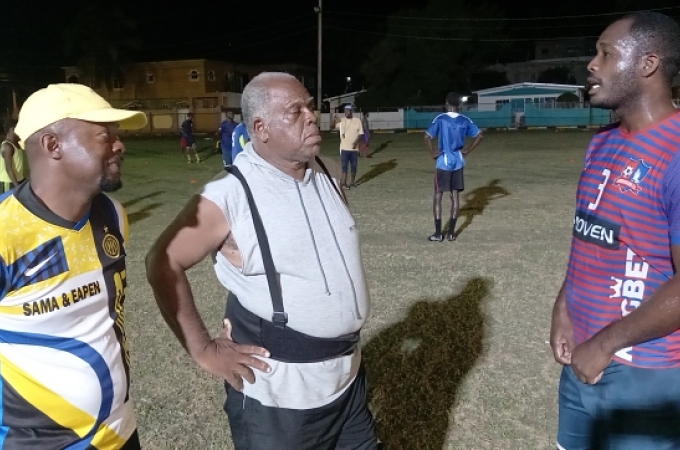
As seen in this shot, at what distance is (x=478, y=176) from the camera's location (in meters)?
15.3

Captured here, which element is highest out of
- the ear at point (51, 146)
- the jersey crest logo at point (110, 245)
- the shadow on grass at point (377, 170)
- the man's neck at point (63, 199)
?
the ear at point (51, 146)

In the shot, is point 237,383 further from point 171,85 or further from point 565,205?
point 171,85

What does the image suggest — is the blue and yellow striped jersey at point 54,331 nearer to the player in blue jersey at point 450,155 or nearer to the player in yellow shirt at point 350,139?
the player in blue jersey at point 450,155

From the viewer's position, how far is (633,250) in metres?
2.07

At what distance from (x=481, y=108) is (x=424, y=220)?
4090 cm

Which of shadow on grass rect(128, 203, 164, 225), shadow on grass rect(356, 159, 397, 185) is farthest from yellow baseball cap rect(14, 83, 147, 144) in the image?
shadow on grass rect(356, 159, 397, 185)

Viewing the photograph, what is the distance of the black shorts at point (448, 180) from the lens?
28.1ft

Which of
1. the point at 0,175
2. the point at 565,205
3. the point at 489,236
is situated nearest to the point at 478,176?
the point at 565,205

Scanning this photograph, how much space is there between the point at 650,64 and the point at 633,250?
2.11 feet

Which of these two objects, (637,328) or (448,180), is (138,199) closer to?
(448,180)

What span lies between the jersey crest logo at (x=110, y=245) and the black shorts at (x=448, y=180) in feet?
22.3

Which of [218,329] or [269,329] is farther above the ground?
[269,329]

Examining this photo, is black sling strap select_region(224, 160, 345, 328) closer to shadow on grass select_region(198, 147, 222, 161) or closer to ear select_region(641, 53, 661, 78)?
ear select_region(641, 53, 661, 78)

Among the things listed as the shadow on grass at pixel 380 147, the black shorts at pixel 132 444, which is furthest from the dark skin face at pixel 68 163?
the shadow on grass at pixel 380 147
